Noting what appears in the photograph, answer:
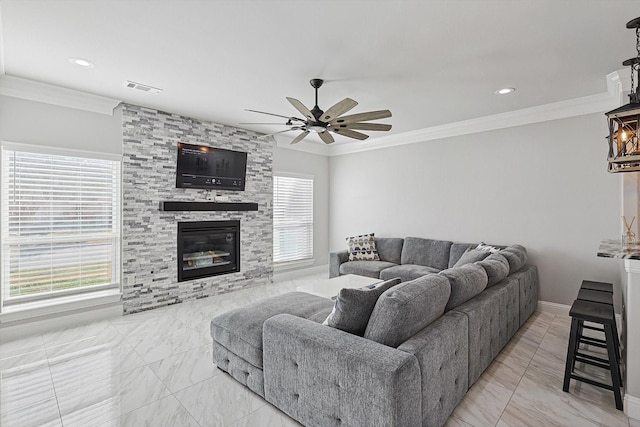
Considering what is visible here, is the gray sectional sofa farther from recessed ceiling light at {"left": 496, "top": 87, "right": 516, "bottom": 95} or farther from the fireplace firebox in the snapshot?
the fireplace firebox

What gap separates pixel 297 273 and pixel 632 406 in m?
4.88

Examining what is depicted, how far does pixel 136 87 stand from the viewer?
3518 mm

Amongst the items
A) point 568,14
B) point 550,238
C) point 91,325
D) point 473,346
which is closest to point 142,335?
point 91,325

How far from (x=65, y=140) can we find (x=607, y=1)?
5.19m

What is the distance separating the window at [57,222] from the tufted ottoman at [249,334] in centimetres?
232

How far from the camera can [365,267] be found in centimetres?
505

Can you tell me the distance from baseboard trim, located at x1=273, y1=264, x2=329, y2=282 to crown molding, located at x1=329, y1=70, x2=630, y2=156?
8.95 ft

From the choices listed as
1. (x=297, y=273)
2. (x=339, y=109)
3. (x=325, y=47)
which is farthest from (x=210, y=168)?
(x=325, y=47)

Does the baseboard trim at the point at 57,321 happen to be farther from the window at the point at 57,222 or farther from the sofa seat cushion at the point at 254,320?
the sofa seat cushion at the point at 254,320

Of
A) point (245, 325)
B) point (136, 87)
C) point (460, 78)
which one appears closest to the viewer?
point (245, 325)

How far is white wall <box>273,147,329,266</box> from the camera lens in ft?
20.7

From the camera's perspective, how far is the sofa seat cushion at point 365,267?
16.2 ft

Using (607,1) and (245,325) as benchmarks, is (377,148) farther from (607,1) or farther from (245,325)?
(245,325)

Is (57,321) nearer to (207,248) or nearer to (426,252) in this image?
(207,248)
